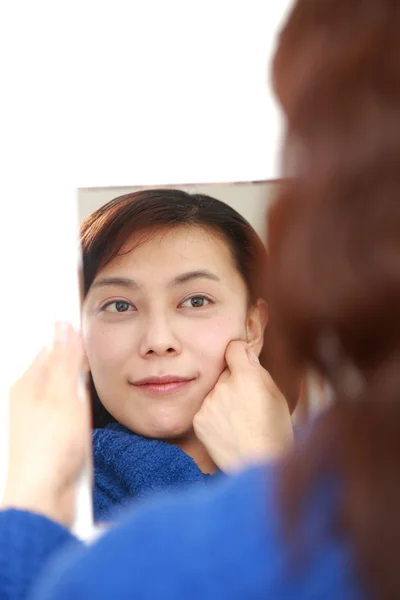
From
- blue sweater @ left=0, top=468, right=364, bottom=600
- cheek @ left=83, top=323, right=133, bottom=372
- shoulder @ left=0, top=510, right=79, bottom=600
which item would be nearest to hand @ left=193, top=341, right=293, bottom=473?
cheek @ left=83, top=323, right=133, bottom=372

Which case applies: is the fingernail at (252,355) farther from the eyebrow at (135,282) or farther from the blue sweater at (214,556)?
the blue sweater at (214,556)

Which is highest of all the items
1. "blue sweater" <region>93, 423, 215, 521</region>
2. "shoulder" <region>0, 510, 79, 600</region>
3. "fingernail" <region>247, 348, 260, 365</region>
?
"fingernail" <region>247, 348, 260, 365</region>

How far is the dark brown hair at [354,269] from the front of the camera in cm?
35

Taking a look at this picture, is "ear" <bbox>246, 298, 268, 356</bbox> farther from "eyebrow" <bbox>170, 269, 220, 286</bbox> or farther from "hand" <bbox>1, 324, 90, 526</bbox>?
"hand" <bbox>1, 324, 90, 526</bbox>

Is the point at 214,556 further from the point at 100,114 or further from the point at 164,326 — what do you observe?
the point at 100,114

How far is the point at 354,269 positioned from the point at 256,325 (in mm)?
465

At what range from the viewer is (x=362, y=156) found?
35cm

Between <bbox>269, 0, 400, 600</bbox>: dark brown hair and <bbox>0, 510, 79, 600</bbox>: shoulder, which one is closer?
<bbox>269, 0, 400, 600</bbox>: dark brown hair

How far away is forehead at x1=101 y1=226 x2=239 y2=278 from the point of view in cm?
80

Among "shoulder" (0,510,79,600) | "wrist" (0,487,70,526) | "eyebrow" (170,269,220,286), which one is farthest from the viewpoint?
"eyebrow" (170,269,220,286)

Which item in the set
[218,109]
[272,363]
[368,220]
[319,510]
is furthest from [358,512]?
[218,109]

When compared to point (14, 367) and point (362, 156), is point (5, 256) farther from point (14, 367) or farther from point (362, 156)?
point (362, 156)

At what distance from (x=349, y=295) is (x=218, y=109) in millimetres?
527

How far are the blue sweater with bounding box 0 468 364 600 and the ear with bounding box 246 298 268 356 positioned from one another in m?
0.44
